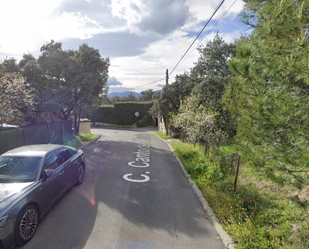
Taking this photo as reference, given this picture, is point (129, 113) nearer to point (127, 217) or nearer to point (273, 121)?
point (127, 217)

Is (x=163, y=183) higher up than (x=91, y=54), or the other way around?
(x=91, y=54)

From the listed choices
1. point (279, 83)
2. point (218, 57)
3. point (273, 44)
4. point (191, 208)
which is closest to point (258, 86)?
point (279, 83)

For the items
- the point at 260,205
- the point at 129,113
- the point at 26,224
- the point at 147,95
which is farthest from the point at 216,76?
the point at 147,95

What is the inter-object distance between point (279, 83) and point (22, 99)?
1050 centimetres

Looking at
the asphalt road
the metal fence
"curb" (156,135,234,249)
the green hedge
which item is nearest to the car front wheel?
the asphalt road

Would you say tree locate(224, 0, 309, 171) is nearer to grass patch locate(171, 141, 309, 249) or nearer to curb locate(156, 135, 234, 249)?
grass patch locate(171, 141, 309, 249)

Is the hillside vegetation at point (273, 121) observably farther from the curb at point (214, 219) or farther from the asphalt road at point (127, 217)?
the asphalt road at point (127, 217)

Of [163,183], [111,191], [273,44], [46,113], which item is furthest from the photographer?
[46,113]

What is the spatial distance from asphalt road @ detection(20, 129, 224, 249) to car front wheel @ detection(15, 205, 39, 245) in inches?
5.0

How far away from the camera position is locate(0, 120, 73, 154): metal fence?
Answer: 8.02m

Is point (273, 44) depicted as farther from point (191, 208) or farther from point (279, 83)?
point (191, 208)

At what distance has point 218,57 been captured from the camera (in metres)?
11.4

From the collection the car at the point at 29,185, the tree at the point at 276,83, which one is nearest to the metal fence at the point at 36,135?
the car at the point at 29,185

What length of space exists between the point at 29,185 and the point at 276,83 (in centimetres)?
502
